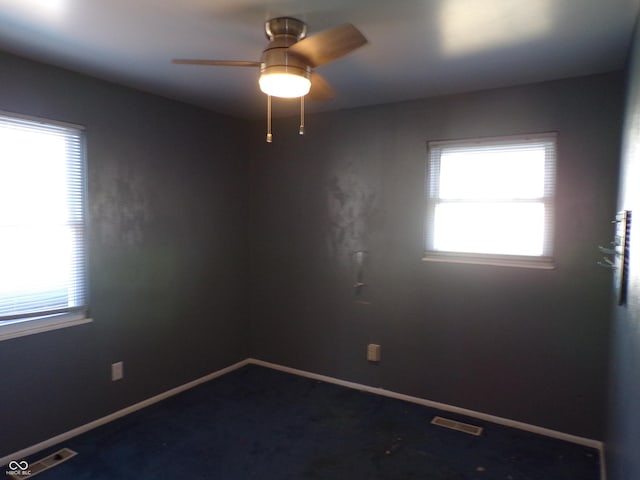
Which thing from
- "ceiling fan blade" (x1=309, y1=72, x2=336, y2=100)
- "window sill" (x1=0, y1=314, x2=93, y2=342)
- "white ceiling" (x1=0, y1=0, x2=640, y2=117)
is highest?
"white ceiling" (x1=0, y1=0, x2=640, y2=117)

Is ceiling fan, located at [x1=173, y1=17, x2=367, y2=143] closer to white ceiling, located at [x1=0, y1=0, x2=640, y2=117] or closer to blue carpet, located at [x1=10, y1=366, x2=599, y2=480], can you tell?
white ceiling, located at [x1=0, y1=0, x2=640, y2=117]

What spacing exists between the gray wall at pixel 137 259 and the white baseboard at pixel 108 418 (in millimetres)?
44

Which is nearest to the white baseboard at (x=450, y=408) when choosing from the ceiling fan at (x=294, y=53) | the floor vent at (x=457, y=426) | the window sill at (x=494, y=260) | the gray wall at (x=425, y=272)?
the gray wall at (x=425, y=272)

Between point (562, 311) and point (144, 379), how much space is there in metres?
3.02

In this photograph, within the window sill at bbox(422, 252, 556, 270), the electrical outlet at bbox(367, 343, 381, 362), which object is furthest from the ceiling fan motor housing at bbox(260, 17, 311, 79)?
the electrical outlet at bbox(367, 343, 381, 362)

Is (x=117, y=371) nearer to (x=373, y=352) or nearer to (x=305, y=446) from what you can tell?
(x=305, y=446)

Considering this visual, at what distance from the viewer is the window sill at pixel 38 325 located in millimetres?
2537

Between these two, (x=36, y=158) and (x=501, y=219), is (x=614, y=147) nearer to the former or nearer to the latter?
(x=501, y=219)

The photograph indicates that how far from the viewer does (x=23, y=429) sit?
2.57 metres

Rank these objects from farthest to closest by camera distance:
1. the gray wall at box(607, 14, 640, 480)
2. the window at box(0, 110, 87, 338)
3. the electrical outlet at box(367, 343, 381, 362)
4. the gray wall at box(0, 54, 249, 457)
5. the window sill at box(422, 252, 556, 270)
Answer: the electrical outlet at box(367, 343, 381, 362), the window sill at box(422, 252, 556, 270), the gray wall at box(0, 54, 249, 457), the window at box(0, 110, 87, 338), the gray wall at box(607, 14, 640, 480)

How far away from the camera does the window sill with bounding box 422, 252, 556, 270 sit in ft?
9.54

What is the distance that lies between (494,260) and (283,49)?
209 centimetres

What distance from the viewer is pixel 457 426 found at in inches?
118

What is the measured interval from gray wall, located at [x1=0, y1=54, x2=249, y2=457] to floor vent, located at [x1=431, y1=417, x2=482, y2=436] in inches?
76.8
